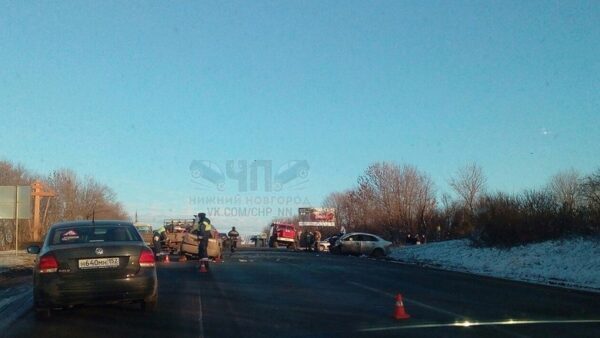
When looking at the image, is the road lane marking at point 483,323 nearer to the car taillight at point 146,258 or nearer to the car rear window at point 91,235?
the car taillight at point 146,258

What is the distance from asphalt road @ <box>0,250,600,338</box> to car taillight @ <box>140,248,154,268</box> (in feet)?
2.84

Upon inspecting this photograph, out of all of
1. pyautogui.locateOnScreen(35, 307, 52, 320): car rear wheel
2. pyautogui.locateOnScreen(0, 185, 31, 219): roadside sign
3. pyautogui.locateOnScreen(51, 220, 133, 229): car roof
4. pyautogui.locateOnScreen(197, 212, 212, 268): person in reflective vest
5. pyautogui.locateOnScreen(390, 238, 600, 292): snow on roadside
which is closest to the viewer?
pyautogui.locateOnScreen(35, 307, 52, 320): car rear wheel

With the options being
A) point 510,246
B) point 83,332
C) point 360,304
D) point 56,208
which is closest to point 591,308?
point 360,304

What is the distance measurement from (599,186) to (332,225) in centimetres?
6161

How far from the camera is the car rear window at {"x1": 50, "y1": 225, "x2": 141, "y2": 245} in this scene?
34.4 ft

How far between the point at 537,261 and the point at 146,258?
16.7m

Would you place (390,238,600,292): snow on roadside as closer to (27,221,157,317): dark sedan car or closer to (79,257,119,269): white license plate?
(27,221,157,317): dark sedan car

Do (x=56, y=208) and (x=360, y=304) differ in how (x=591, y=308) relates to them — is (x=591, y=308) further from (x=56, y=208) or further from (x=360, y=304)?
(x=56, y=208)

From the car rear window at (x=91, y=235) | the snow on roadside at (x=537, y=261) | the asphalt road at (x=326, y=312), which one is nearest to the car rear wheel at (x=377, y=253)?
the snow on roadside at (x=537, y=261)

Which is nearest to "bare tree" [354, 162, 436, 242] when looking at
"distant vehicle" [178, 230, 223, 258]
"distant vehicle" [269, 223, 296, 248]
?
"distant vehicle" [269, 223, 296, 248]

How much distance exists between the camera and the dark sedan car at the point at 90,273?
9.80m

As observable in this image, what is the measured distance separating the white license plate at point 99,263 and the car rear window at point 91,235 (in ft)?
1.97

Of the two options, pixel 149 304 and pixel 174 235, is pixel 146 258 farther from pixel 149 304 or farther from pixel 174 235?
pixel 174 235

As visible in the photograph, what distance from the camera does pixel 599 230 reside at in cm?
2334
